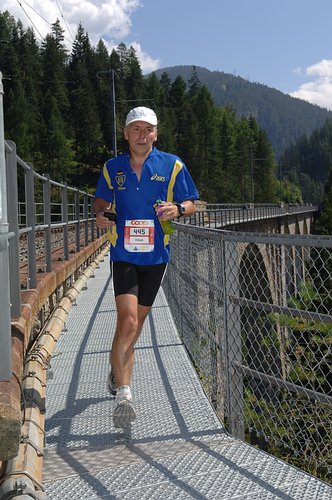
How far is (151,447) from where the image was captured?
11.3 ft

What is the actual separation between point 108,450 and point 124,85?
115712 millimetres

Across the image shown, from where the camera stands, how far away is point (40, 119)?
9381 centimetres

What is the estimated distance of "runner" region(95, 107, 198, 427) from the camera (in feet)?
12.2

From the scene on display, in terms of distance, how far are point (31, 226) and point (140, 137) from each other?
1.68m

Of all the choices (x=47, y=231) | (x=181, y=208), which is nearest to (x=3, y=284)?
(x=181, y=208)

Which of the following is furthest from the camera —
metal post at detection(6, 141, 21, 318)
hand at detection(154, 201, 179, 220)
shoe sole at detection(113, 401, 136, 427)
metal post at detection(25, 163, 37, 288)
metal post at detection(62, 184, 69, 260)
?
metal post at detection(62, 184, 69, 260)

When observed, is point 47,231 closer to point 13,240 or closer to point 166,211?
point 13,240

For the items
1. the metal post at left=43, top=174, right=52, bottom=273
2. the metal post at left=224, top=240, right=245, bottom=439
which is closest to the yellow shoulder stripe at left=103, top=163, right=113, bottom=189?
the metal post at left=224, top=240, right=245, bottom=439

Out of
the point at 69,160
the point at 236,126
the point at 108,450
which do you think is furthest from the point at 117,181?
the point at 236,126

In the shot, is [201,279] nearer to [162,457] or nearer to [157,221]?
[157,221]

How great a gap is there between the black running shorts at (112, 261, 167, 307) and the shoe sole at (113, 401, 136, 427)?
0.67m

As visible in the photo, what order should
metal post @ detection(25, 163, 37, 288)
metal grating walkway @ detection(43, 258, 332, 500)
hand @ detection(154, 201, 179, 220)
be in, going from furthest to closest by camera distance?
metal post @ detection(25, 163, 37, 288)
hand @ detection(154, 201, 179, 220)
metal grating walkway @ detection(43, 258, 332, 500)

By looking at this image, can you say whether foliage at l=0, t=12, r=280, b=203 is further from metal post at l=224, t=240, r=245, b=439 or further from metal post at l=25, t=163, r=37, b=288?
metal post at l=224, t=240, r=245, b=439

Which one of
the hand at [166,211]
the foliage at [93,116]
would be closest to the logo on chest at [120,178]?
the hand at [166,211]
